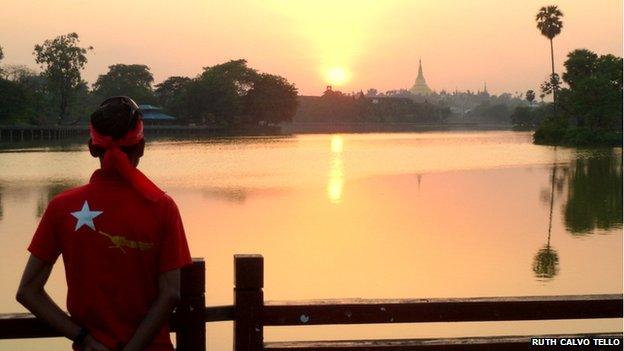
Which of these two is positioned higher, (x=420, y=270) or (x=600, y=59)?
(x=600, y=59)

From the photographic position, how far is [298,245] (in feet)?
54.4

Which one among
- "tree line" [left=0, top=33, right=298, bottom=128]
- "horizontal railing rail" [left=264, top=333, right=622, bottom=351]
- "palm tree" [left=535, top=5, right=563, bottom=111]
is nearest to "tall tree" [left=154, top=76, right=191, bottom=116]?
"tree line" [left=0, top=33, right=298, bottom=128]

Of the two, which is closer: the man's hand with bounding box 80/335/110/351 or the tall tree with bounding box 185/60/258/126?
the man's hand with bounding box 80/335/110/351

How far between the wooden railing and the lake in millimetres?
5572

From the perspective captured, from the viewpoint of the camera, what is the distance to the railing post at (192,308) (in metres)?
3.68

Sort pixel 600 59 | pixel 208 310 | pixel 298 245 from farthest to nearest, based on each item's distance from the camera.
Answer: pixel 600 59, pixel 298 245, pixel 208 310

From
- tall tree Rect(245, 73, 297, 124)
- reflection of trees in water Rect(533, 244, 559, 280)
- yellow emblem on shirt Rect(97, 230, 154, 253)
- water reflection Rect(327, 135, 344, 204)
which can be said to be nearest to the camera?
yellow emblem on shirt Rect(97, 230, 154, 253)

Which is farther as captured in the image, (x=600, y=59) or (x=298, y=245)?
(x=600, y=59)

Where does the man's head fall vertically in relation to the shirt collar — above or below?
above

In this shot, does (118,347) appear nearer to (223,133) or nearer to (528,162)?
(528,162)

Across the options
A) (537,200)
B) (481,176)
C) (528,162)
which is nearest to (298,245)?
(537,200)

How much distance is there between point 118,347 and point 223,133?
124924 millimetres

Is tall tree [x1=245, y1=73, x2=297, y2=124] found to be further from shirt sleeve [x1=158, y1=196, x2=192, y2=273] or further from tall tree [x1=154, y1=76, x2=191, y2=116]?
shirt sleeve [x1=158, y1=196, x2=192, y2=273]

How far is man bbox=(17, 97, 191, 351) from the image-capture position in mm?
2932
